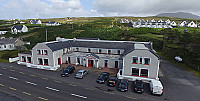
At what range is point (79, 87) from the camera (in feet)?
83.5

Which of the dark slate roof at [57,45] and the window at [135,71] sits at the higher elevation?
the dark slate roof at [57,45]

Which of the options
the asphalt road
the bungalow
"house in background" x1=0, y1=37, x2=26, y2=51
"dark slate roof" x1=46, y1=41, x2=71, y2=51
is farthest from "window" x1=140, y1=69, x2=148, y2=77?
"house in background" x1=0, y1=37, x2=26, y2=51

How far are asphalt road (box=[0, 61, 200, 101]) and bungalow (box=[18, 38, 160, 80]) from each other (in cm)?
345

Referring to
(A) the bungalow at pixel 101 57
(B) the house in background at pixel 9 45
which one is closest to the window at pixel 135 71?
(A) the bungalow at pixel 101 57

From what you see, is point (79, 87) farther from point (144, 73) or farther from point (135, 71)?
point (144, 73)

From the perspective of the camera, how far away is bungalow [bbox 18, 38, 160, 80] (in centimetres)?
2881

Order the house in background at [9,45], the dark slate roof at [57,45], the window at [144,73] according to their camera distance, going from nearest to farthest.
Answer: the window at [144,73] → the dark slate roof at [57,45] → the house in background at [9,45]

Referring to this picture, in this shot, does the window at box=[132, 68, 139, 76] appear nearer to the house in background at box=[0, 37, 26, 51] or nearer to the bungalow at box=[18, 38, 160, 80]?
the bungalow at box=[18, 38, 160, 80]

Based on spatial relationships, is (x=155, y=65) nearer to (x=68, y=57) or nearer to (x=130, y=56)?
(x=130, y=56)

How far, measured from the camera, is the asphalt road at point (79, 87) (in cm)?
2202

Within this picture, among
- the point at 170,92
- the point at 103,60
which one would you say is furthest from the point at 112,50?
the point at 170,92

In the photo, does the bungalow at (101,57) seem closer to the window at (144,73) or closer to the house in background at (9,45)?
the window at (144,73)

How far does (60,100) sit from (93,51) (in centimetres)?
2304

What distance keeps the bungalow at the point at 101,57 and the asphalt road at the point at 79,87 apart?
3450mm
